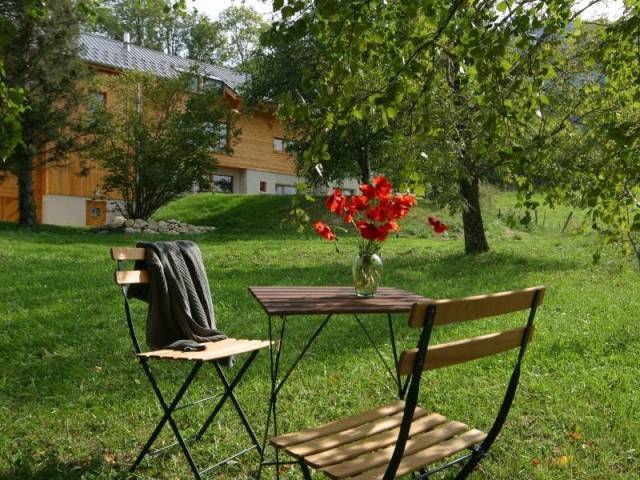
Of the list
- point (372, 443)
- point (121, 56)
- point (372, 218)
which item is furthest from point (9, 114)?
point (121, 56)

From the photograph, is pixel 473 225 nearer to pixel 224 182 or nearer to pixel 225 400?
pixel 225 400

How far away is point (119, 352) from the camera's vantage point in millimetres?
5645

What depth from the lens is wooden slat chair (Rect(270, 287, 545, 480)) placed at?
2.02m

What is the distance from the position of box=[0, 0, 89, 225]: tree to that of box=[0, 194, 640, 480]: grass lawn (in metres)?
7.62

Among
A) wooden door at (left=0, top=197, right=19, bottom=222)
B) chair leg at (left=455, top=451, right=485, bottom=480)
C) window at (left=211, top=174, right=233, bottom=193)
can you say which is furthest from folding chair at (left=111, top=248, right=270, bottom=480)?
window at (left=211, top=174, right=233, bottom=193)

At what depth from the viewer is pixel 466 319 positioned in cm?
Answer: 208

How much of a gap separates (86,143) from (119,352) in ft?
45.8

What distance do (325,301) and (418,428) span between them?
Result: 81 cm

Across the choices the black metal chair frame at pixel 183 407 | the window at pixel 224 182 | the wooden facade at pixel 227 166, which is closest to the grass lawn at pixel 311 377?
the black metal chair frame at pixel 183 407

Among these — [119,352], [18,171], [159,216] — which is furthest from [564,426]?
[159,216]

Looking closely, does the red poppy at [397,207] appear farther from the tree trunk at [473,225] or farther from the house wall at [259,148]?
the house wall at [259,148]

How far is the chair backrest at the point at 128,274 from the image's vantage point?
333cm

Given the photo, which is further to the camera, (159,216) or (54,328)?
(159,216)

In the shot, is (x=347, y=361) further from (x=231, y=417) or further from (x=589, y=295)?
(x=589, y=295)
